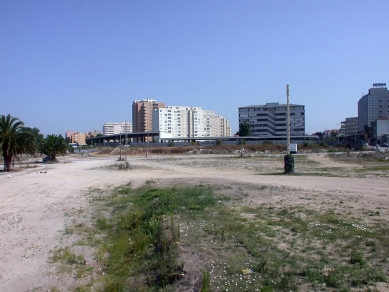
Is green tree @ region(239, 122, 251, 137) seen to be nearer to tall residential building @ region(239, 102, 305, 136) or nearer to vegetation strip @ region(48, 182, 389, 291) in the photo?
tall residential building @ region(239, 102, 305, 136)

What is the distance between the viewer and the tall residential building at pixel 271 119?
489ft

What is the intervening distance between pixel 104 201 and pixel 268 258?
1200 cm

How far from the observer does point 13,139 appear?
144 ft

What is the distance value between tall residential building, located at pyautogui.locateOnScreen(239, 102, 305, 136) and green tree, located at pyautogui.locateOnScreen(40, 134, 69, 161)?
9632cm

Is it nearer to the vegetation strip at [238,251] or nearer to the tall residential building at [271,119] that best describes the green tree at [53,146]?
the vegetation strip at [238,251]

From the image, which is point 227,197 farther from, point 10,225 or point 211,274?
point 211,274

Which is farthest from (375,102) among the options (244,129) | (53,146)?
(53,146)

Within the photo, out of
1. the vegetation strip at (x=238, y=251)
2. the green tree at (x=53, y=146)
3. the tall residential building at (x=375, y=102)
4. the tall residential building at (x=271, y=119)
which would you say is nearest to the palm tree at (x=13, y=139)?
the green tree at (x=53, y=146)

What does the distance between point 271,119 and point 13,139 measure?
121m

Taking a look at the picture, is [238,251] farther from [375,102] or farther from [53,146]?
[375,102]

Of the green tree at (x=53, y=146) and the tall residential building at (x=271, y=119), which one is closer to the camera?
the green tree at (x=53, y=146)

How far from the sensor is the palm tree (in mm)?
43531

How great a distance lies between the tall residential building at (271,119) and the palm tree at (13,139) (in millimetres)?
116468

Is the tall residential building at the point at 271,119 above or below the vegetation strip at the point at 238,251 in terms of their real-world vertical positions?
above
